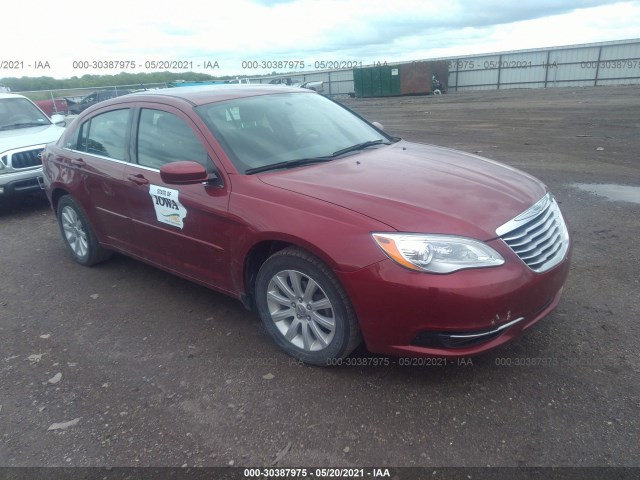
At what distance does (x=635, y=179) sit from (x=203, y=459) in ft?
24.6

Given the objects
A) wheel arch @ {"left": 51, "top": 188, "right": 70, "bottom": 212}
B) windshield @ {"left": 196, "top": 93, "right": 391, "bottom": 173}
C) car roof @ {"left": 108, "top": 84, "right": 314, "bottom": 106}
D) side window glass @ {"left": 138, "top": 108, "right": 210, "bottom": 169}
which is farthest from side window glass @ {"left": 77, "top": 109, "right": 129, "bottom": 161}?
windshield @ {"left": 196, "top": 93, "right": 391, "bottom": 173}

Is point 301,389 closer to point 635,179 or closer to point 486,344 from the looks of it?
point 486,344

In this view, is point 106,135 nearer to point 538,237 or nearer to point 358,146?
point 358,146

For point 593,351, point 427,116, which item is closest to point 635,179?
point 593,351

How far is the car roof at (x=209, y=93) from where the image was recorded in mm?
4042

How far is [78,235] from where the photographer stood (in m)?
5.23

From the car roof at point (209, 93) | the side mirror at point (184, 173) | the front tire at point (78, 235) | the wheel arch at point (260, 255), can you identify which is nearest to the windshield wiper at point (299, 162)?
the side mirror at point (184, 173)

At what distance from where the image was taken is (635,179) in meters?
7.57

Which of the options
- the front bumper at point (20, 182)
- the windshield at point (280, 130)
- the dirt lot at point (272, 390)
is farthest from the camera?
the front bumper at point (20, 182)

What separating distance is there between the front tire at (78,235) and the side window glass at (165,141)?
128 cm

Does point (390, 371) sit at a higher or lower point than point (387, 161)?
lower

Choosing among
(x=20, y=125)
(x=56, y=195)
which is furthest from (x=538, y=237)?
(x=20, y=125)

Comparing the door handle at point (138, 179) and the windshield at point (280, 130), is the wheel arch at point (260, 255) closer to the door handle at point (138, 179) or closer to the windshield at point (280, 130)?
the windshield at point (280, 130)

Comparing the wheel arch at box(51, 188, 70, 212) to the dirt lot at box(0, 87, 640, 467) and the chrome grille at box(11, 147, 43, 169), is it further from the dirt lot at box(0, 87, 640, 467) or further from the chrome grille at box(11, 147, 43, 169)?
the chrome grille at box(11, 147, 43, 169)
